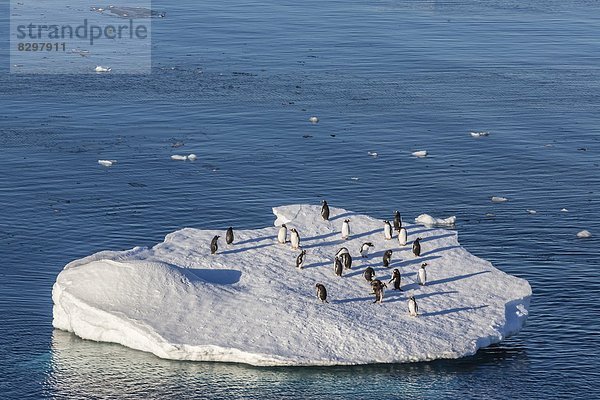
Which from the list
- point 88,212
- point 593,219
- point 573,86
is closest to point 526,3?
point 573,86

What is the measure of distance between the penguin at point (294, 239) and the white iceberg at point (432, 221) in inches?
606

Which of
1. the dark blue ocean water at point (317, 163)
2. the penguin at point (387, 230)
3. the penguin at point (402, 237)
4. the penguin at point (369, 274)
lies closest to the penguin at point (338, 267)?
the penguin at point (369, 274)

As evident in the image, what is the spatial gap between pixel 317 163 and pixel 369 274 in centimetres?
3348

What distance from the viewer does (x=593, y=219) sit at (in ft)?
277

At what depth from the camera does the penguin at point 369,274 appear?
214 ft

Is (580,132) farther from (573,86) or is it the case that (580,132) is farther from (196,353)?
(196,353)

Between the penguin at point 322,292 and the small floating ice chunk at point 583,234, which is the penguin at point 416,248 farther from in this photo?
A: the small floating ice chunk at point 583,234

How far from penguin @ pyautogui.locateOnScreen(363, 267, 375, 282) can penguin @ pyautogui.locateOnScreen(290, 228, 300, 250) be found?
519 cm

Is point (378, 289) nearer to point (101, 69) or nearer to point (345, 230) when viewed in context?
point (345, 230)

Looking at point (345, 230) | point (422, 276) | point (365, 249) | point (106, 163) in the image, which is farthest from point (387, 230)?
point (106, 163)

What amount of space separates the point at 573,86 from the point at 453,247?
58963mm

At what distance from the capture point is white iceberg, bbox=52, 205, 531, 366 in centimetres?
5997

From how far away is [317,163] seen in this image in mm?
97688

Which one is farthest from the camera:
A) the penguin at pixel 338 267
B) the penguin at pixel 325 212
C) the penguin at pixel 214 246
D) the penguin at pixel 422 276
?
the penguin at pixel 325 212
